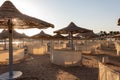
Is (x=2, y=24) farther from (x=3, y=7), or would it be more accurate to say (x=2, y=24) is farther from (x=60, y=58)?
(x=60, y=58)

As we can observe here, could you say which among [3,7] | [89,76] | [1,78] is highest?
[3,7]

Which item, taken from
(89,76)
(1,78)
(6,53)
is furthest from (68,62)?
(1,78)

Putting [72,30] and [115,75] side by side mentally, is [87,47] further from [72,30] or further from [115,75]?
[115,75]

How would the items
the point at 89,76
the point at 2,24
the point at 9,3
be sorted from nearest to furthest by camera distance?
the point at 9,3, the point at 2,24, the point at 89,76

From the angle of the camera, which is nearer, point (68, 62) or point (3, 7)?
point (3, 7)

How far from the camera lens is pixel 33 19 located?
5922 millimetres

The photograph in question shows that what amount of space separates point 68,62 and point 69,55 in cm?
51

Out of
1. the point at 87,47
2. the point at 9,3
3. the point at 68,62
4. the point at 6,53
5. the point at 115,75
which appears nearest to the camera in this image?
the point at 115,75

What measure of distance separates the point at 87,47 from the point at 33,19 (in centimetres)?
1920

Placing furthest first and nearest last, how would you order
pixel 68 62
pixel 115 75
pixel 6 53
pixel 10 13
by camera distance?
pixel 6 53 → pixel 68 62 → pixel 10 13 → pixel 115 75

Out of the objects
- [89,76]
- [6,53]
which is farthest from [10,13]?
[6,53]

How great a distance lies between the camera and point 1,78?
6160mm

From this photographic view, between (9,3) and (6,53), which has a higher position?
(9,3)

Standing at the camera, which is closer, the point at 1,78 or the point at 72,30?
the point at 1,78
